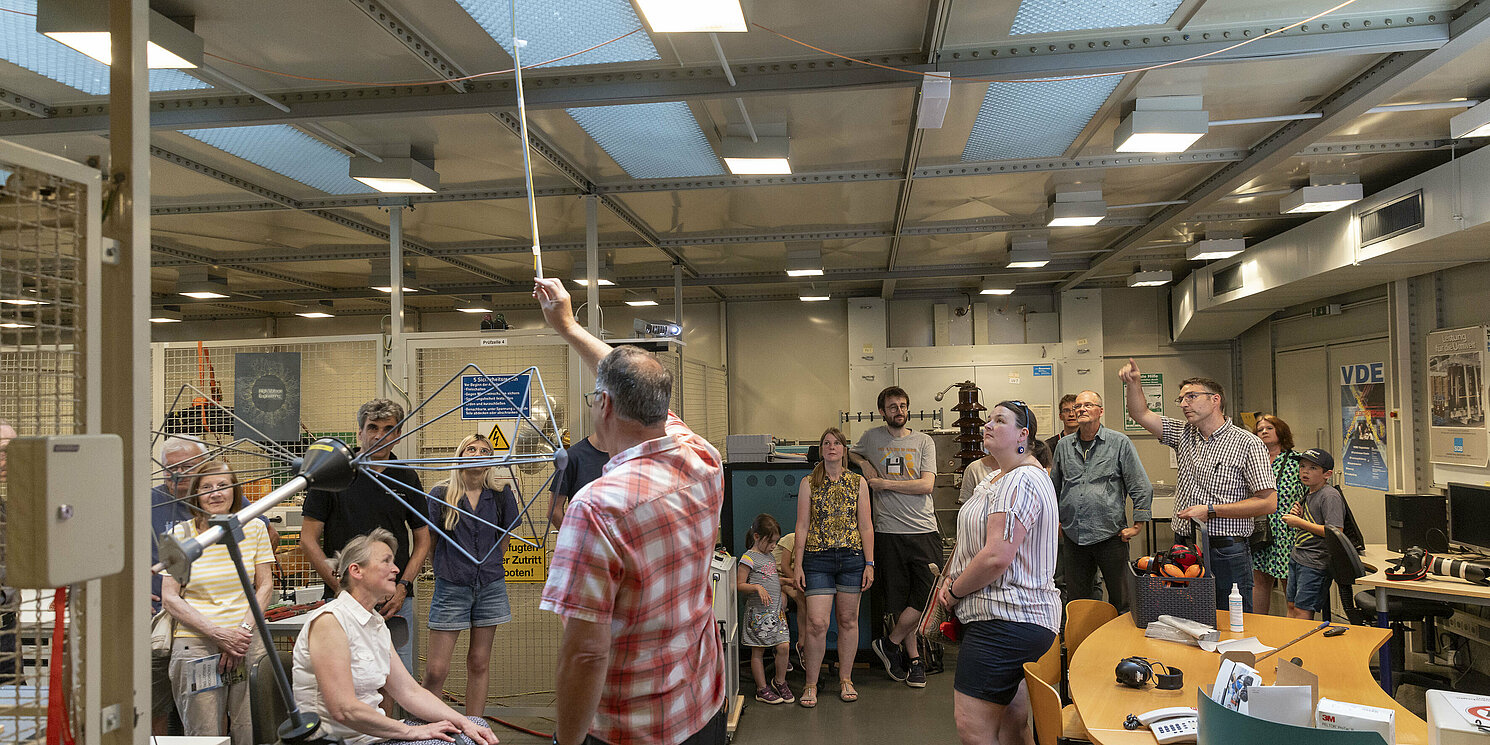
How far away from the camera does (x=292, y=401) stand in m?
4.53

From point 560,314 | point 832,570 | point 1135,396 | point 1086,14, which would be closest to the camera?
point 560,314

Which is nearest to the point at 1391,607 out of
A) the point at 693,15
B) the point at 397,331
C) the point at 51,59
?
the point at 693,15

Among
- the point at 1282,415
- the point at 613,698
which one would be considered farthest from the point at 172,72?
the point at 1282,415

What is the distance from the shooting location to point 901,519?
5391mm

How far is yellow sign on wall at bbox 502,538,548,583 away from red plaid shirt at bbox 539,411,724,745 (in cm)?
324

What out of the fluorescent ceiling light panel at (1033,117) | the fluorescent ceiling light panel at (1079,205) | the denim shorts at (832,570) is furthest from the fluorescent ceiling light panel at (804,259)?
the denim shorts at (832,570)

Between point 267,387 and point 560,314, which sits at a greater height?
point 560,314

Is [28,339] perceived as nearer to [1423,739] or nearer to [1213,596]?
[1423,739]

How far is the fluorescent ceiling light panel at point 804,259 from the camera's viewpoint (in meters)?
7.37

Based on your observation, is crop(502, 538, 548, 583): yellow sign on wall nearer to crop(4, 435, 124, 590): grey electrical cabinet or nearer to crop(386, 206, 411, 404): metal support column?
crop(386, 206, 411, 404): metal support column

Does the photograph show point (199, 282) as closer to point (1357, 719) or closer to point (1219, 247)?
point (1357, 719)

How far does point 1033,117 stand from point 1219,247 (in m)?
3.73

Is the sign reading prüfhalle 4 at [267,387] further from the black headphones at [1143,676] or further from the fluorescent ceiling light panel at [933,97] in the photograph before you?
the black headphones at [1143,676]

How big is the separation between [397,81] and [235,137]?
137 centimetres
